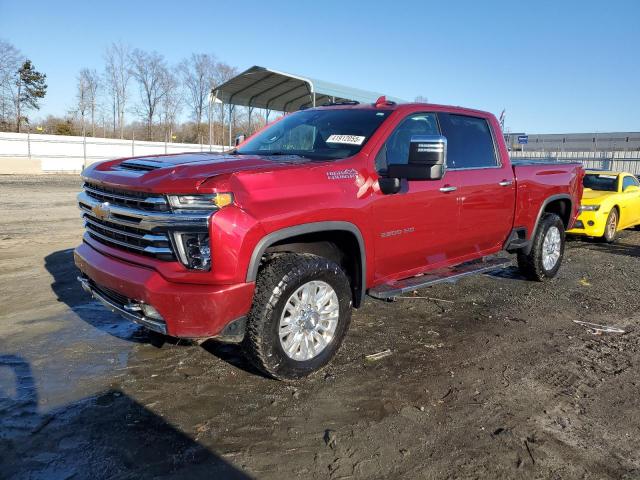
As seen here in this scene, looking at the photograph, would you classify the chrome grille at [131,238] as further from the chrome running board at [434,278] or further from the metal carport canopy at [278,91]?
the metal carport canopy at [278,91]

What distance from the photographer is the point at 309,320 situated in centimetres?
362

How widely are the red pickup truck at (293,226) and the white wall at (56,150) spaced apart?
24235 millimetres

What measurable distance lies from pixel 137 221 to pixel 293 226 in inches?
40.5

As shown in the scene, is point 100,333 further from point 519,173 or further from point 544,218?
point 544,218

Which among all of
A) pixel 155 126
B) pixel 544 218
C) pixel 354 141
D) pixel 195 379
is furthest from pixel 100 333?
pixel 155 126

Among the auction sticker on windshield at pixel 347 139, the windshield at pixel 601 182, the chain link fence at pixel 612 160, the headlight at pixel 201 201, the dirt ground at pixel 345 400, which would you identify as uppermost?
the chain link fence at pixel 612 160

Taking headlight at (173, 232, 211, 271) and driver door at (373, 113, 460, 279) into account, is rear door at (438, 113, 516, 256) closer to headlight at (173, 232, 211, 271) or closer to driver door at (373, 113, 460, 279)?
driver door at (373, 113, 460, 279)

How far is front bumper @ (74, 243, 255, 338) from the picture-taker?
3.02 meters

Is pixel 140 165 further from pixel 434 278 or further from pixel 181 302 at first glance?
pixel 434 278

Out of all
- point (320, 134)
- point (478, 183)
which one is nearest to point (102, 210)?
point (320, 134)

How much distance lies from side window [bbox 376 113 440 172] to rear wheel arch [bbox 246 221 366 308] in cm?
65

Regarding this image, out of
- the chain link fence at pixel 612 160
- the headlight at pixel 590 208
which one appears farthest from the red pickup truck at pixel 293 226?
the chain link fence at pixel 612 160

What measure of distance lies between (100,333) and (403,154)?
312 cm

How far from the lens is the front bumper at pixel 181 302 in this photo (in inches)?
119
